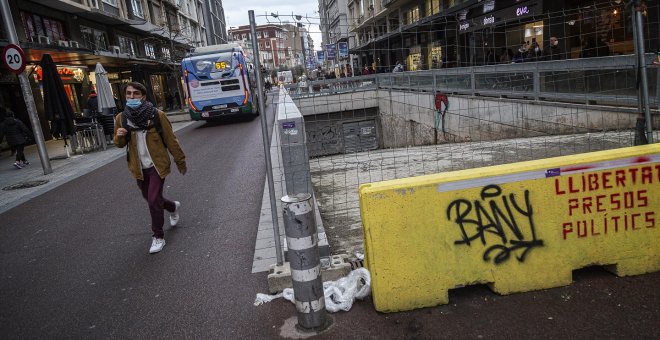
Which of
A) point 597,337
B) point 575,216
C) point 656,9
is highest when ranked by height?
point 656,9

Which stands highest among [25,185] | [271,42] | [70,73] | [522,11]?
[271,42]

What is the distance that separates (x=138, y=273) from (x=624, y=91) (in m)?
7.48

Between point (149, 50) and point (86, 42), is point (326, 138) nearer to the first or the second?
point (86, 42)

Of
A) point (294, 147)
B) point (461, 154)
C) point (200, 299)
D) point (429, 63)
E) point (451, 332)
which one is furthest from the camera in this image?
point (429, 63)

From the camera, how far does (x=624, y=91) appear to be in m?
7.13

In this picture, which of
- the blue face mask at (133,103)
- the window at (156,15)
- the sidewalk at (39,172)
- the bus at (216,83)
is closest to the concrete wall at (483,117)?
the bus at (216,83)

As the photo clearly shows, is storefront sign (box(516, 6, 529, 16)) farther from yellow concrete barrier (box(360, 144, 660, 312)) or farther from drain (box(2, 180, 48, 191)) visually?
drain (box(2, 180, 48, 191))

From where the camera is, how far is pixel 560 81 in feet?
27.2

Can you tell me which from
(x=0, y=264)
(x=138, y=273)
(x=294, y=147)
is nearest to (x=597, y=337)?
(x=294, y=147)

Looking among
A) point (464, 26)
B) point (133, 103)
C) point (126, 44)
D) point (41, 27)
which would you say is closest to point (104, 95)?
point (41, 27)

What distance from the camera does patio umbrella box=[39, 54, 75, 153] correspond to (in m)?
13.1

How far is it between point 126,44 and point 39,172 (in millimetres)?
25065

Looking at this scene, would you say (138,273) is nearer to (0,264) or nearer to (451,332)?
(0,264)

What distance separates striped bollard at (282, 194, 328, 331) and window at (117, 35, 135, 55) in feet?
110
